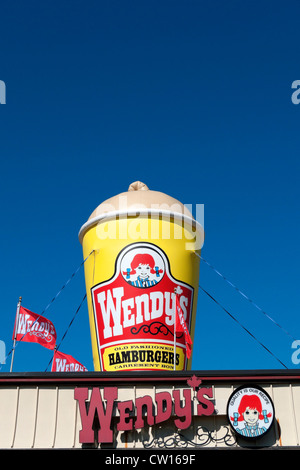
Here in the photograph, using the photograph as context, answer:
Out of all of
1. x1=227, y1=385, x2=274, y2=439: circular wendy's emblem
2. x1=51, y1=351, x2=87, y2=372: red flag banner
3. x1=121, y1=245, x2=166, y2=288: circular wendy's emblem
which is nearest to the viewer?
x1=227, y1=385, x2=274, y2=439: circular wendy's emblem

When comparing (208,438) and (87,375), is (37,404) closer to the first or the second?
(87,375)

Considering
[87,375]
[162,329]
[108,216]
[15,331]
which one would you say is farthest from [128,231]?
[15,331]

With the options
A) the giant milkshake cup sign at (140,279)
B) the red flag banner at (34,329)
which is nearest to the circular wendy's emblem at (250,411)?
the giant milkshake cup sign at (140,279)

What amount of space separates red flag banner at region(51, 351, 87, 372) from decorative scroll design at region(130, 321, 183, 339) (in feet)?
10.0

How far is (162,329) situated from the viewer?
11.4 m

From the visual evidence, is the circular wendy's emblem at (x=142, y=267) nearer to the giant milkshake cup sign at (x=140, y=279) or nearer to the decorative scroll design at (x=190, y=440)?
the giant milkshake cup sign at (x=140, y=279)

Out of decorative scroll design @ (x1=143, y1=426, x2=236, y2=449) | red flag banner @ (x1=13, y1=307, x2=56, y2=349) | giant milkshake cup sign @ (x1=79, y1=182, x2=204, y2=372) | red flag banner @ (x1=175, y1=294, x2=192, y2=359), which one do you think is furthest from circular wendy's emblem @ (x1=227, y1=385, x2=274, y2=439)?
red flag banner @ (x1=13, y1=307, x2=56, y2=349)

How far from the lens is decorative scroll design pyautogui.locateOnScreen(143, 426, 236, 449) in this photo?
9.10 metres

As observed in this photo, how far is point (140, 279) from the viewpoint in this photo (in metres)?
11.5

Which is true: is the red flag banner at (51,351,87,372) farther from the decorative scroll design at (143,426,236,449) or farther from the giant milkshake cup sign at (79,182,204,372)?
the decorative scroll design at (143,426,236,449)

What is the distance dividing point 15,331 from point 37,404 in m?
5.32

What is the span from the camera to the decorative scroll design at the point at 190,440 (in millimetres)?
9102

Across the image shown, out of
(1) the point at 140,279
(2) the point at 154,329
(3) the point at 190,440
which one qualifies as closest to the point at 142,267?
(1) the point at 140,279

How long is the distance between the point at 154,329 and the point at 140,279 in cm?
105
